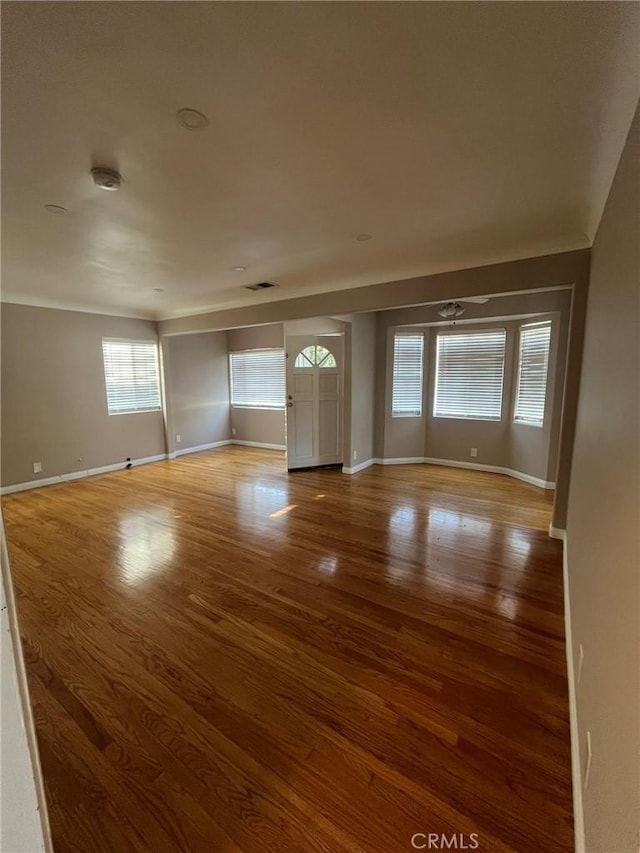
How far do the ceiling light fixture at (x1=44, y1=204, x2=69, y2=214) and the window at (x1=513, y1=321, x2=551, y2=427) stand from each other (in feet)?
16.6

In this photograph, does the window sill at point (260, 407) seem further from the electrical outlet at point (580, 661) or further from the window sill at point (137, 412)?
the electrical outlet at point (580, 661)

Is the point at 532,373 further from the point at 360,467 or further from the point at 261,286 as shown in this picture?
the point at 261,286

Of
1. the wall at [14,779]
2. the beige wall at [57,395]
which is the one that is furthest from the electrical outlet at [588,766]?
the beige wall at [57,395]

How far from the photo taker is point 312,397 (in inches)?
213

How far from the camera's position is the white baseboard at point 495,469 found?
15.0 feet

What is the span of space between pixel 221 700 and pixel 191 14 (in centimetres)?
250

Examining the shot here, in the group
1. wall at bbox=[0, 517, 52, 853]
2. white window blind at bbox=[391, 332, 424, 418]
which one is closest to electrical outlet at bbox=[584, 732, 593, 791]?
wall at bbox=[0, 517, 52, 853]

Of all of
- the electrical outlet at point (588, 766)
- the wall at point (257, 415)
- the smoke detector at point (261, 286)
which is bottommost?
the electrical outlet at point (588, 766)

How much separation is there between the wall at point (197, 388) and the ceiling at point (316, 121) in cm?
355

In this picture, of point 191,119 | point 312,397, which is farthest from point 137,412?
point 191,119

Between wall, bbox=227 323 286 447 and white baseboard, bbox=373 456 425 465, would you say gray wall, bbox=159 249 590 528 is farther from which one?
white baseboard, bbox=373 456 425 465

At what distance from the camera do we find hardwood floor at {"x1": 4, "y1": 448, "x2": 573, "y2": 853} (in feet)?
3.92

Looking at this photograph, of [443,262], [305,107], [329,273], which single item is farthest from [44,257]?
[443,262]

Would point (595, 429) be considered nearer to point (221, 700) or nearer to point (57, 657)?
point (221, 700)
